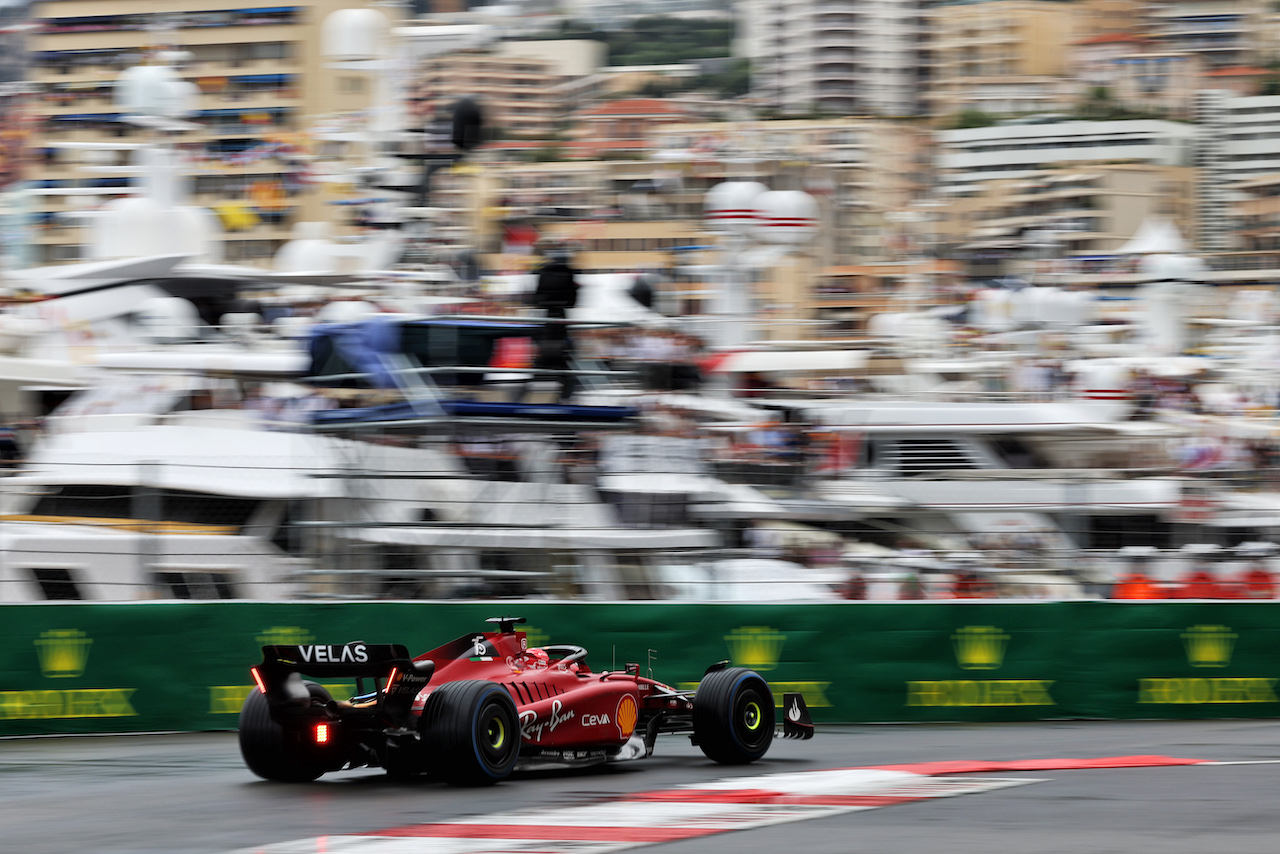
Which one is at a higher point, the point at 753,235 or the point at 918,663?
the point at 753,235

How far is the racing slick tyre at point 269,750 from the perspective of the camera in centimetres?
761

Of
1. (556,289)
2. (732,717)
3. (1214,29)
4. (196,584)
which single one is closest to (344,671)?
(732,717)

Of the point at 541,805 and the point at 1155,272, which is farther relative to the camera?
the point at 1155,272

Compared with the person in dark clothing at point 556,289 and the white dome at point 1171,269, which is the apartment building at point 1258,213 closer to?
the white dome at point 1171,269

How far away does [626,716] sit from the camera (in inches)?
328

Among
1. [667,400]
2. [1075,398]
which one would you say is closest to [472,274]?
[667,400]

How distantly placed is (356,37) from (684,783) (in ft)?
56.9

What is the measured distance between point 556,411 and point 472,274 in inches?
271

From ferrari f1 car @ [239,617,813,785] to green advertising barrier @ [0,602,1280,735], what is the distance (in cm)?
328

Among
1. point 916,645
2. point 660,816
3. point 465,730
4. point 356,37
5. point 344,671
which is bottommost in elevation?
point 916,645

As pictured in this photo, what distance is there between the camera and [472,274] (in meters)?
19.6

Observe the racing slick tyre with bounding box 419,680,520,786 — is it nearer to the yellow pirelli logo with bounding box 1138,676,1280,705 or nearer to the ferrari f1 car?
the ferrari f1 car

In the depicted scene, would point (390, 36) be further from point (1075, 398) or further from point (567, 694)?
point (567, 694)

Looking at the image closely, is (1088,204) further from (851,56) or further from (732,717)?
(732,717)
